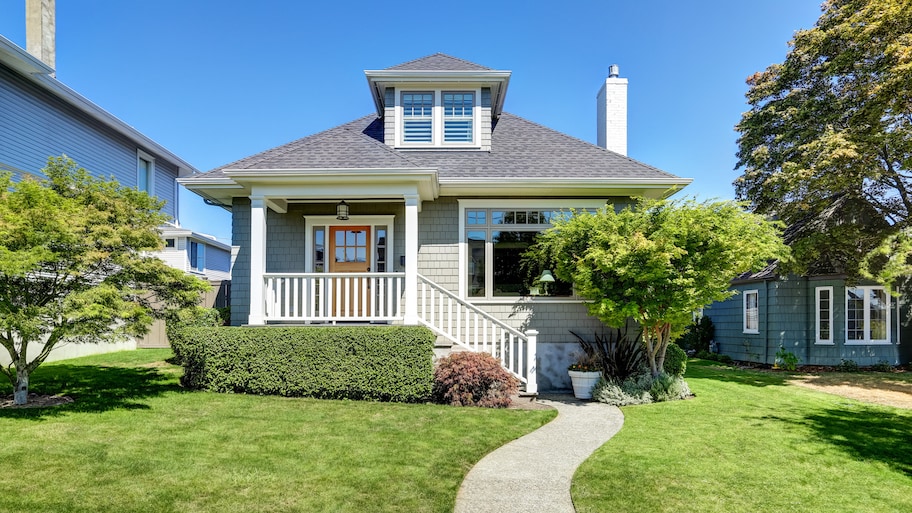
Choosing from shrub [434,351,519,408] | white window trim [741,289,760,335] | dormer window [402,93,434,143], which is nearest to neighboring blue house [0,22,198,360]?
dormer window [402,93,434,143]

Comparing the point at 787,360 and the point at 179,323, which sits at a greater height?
the point at 179,323

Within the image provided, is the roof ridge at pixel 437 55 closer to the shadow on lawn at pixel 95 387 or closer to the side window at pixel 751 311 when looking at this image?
the shadow on lawn at pixel 95 387

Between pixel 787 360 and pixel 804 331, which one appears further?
pixel 804 331

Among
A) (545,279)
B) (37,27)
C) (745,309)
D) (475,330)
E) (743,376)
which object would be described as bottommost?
(743,376)

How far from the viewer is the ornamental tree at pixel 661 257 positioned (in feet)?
26.6

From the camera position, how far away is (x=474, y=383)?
25.5 feet

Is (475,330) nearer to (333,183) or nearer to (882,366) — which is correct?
(333,183)

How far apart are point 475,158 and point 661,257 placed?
4.48m

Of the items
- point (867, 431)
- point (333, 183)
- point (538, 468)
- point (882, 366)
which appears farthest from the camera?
point (882, 366)

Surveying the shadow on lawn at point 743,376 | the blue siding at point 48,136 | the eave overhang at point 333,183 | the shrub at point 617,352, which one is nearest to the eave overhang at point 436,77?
the eave overhang at point 333,183

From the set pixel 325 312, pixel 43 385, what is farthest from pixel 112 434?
pixel 325 312

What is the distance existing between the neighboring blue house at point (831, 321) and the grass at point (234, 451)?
433 inches

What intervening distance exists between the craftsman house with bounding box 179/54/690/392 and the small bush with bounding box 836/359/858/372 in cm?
823

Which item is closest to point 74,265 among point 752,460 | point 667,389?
point 752,460
